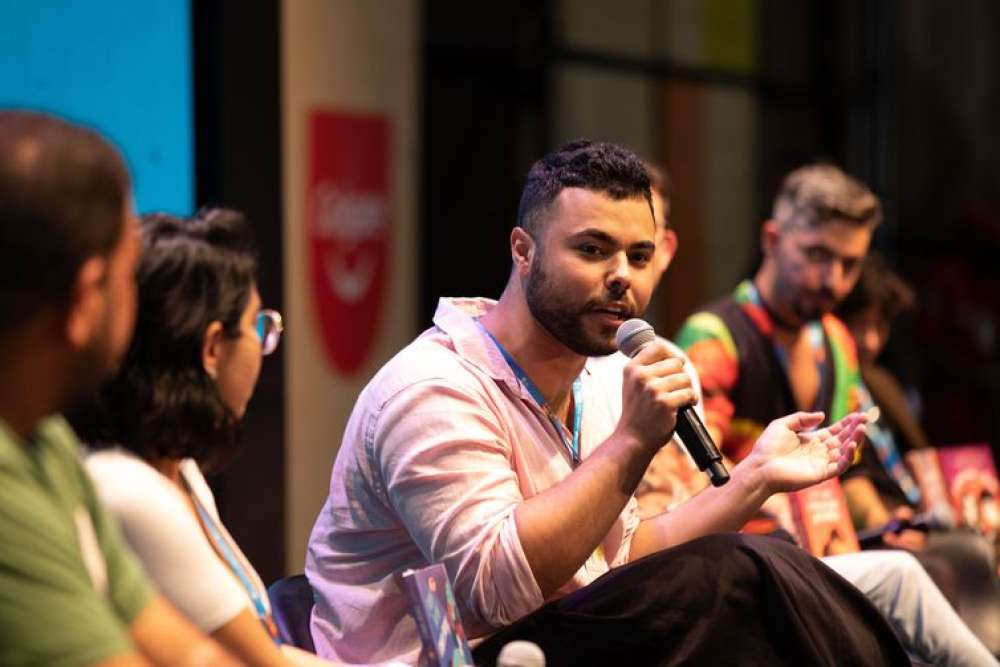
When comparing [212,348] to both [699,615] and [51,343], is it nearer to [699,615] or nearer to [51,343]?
[51,343]

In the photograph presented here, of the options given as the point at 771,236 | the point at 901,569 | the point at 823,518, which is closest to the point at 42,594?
the point at 901,569

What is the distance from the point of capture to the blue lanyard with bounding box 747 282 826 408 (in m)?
4.30

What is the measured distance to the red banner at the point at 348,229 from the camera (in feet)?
18.0

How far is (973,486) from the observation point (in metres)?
4.39

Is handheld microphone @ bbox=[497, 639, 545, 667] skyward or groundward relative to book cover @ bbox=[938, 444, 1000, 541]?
skyward

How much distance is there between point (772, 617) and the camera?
2.62 m

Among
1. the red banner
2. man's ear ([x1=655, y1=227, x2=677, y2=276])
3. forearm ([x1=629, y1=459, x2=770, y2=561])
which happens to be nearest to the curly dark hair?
forearm ([x1=629, y1=459, x2=770, y2=561])

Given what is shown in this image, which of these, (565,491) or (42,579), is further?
(565,491)

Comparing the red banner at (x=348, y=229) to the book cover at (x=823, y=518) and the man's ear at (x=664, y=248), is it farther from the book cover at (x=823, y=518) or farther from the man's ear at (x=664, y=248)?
the book cover at (x=823, y=518)

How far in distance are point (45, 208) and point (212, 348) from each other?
0.84 meters

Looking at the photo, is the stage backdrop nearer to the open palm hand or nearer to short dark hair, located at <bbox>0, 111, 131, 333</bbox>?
the open palm hand

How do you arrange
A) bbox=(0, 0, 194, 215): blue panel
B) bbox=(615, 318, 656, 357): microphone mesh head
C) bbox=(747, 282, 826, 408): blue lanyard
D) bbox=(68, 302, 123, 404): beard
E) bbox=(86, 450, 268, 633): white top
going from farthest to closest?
bbox=(747, 282, 826, 408): blue lanyard
bbox=(0, 0, 194, 215): blue panel
bbox=(615, 318, 656, 357): microphone mesh head
bbox=(86, 450, 268, 633): white top
bbox=(68, 302, 123, 404): beard

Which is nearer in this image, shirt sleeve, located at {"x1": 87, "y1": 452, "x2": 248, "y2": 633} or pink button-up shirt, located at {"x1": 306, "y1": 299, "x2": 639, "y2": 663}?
shirt sleeve, located at {"x1": 87, "y1": 452, "x2": 248, "y2": 633}

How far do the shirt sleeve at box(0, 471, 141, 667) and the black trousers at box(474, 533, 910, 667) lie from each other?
1.20 m
